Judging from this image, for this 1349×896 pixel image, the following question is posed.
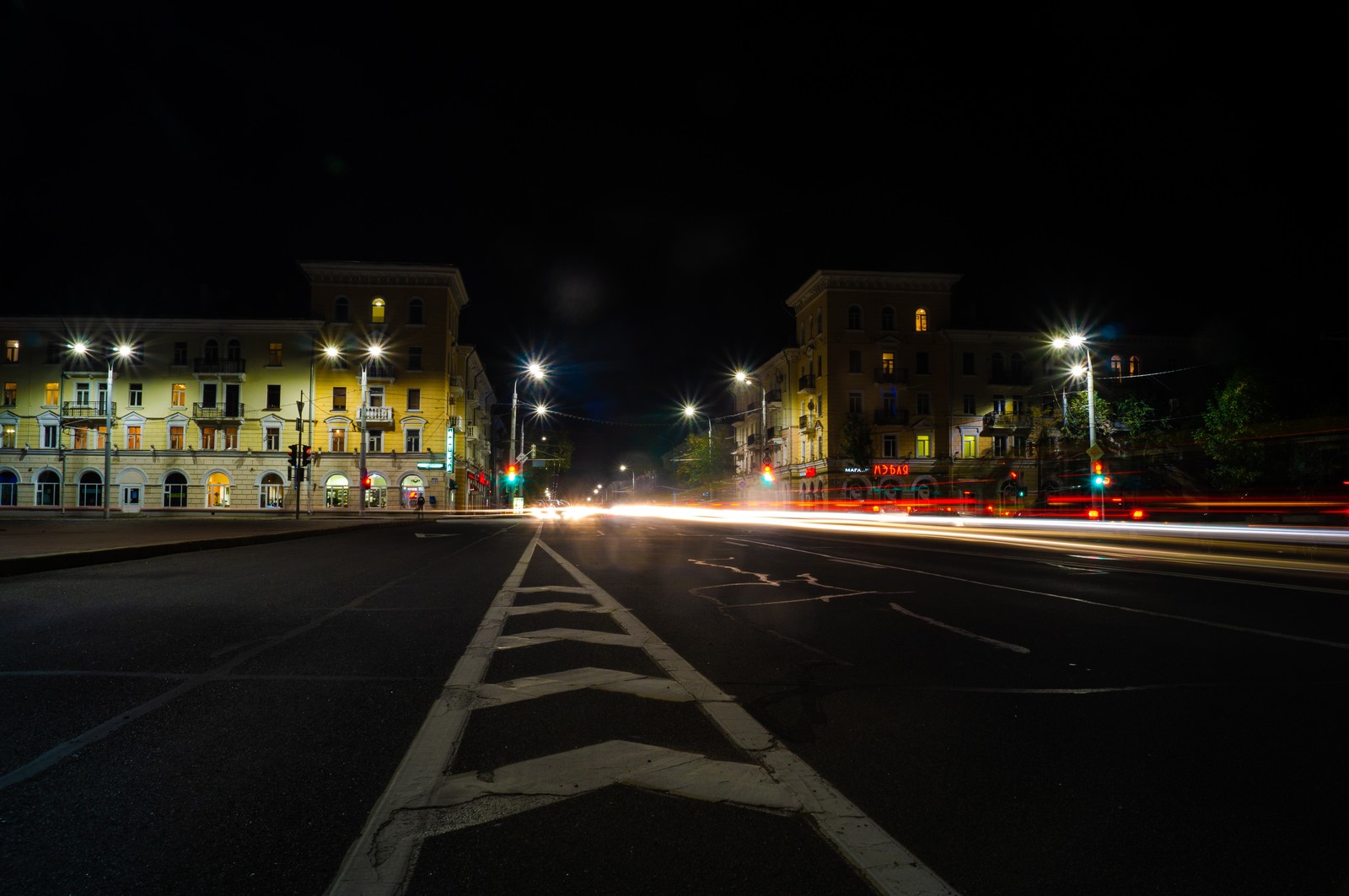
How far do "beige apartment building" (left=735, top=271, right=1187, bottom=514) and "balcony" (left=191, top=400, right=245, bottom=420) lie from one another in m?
38.5

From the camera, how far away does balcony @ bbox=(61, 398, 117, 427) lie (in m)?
54.9

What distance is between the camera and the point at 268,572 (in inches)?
465

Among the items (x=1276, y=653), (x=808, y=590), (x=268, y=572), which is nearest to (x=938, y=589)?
(x=808, y=590)

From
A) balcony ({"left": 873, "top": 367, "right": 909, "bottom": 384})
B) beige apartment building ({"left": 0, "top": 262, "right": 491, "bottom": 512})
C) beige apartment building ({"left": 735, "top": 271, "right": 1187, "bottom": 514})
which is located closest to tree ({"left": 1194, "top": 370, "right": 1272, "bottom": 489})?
beige apartment building ({"left": 735, "top": 271, "right": 1187, "bottom": 514})

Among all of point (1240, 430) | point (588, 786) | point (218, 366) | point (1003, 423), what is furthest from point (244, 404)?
point (588, 786)

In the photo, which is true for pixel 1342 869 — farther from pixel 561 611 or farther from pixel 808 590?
pixel 808 590

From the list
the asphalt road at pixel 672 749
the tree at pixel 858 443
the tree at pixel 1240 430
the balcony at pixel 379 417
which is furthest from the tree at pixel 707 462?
the asphalt road at pixel 672 749

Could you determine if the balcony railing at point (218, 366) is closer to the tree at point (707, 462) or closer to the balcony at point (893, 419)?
the tree at point (707, 462)

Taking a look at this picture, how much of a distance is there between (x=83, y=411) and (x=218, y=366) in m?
9.58

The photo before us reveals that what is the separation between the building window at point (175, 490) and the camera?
2212 inches

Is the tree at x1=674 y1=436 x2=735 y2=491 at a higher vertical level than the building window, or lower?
higher

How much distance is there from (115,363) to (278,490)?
1393 cm

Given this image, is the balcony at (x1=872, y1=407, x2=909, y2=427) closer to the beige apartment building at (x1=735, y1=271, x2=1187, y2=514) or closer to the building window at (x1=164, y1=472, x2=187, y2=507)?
the beige apartment building at (x1=735, y1=271, x2=1187, y2=514)

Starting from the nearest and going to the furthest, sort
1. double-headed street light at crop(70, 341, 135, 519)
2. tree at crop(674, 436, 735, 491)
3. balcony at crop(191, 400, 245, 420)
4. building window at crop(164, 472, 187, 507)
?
double-headed street light at crop(70, 341, 135, 519) < building window at crop(164, 472, 187, 507) < balcony at crop(191, 400, 245, 420) < tree at crop(674, 436, 735, 491)
